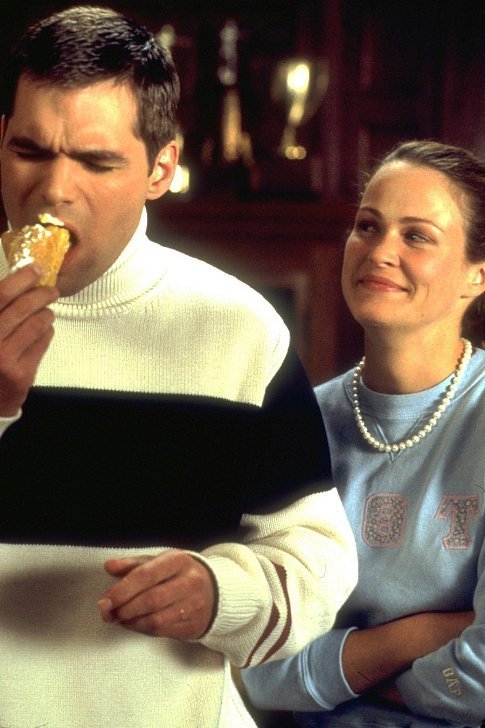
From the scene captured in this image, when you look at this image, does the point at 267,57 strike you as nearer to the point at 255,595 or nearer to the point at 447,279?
the point at 447,279

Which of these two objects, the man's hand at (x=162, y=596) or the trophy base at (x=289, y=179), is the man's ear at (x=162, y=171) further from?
the trophy base at (x=289, y=179)

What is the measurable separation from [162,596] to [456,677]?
0.56m

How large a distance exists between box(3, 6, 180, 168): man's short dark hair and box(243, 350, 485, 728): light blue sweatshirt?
0.56m

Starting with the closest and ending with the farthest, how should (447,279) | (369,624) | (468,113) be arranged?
(369,624) → (447,279) → (468,113)

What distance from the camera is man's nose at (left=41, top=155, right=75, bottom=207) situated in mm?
1111

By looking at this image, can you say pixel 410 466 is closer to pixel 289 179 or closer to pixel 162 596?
pixel 162 596

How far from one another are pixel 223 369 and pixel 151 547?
0.20 metres

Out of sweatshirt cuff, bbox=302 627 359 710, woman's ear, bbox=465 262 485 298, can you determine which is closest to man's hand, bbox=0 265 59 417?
sweatshirt cuff, bbox=302 627 359 710

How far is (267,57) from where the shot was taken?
354cm

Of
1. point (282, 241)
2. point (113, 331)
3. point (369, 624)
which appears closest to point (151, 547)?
point (113, 331)

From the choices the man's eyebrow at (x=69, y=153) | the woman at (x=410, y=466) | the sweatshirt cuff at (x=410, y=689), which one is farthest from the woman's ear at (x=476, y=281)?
the man's eyebrow at (x=69, y=153)

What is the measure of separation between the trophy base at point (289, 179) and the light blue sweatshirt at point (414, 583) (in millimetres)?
1993

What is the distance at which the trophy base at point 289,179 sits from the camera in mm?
3477

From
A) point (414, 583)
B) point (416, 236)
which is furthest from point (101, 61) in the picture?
point (414, 583)
